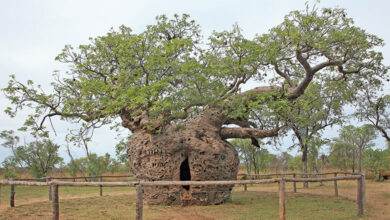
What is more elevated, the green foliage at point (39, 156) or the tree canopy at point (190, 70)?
the tree canopy at point (190, 70)

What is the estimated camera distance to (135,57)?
10.2 meters

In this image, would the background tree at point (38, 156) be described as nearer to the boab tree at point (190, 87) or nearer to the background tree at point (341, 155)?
the boab tree at point (190, 87)

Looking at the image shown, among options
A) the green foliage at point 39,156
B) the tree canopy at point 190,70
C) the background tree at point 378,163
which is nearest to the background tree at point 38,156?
the green foliage at point 39,156

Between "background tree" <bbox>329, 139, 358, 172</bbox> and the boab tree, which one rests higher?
the boab tree

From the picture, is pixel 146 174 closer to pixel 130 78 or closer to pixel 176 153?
pixel 176 153

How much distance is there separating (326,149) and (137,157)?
22.2 metres

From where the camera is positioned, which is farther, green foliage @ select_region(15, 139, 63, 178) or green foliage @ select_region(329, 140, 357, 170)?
green foliage @ select_region(329, 140, 357, 170)

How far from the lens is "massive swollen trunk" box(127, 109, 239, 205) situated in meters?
9.82

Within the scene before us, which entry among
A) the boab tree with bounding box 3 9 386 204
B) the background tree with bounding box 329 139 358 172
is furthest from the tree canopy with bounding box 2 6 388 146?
the background tree with bounding box 329 139 358 172

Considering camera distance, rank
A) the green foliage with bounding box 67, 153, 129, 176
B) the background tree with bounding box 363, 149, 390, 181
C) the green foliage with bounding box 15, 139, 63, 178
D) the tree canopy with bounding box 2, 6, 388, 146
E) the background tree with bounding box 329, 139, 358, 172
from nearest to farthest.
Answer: the tree canopy with bounding box 2, 6, 388, 146 < the background tree with bounding box 363, 149, 390, 181 < the green foliage with bounding box 15, 139, 63, 178 < the green foliage with bounding box 67, 153, 129, 176 < the background tree with bounding box 329, 139, 358, 172

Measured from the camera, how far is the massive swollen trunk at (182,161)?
9.82 meters

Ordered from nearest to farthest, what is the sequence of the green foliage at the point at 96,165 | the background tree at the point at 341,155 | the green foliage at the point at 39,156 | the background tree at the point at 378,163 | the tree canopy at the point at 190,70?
the tree canopy at the point at 190,70, the background tree at the point at 378,163, the green foliage at the point at 39,156, the green foliage at the point at 96,165, the background tree at the point at 341,155

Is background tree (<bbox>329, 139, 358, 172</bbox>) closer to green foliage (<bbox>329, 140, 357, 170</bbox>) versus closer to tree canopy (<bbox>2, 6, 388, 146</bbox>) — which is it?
green foliage (<bbox>329, 140, 357, 170</bbox>)

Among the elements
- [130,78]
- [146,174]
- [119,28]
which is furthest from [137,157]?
[119,28]
